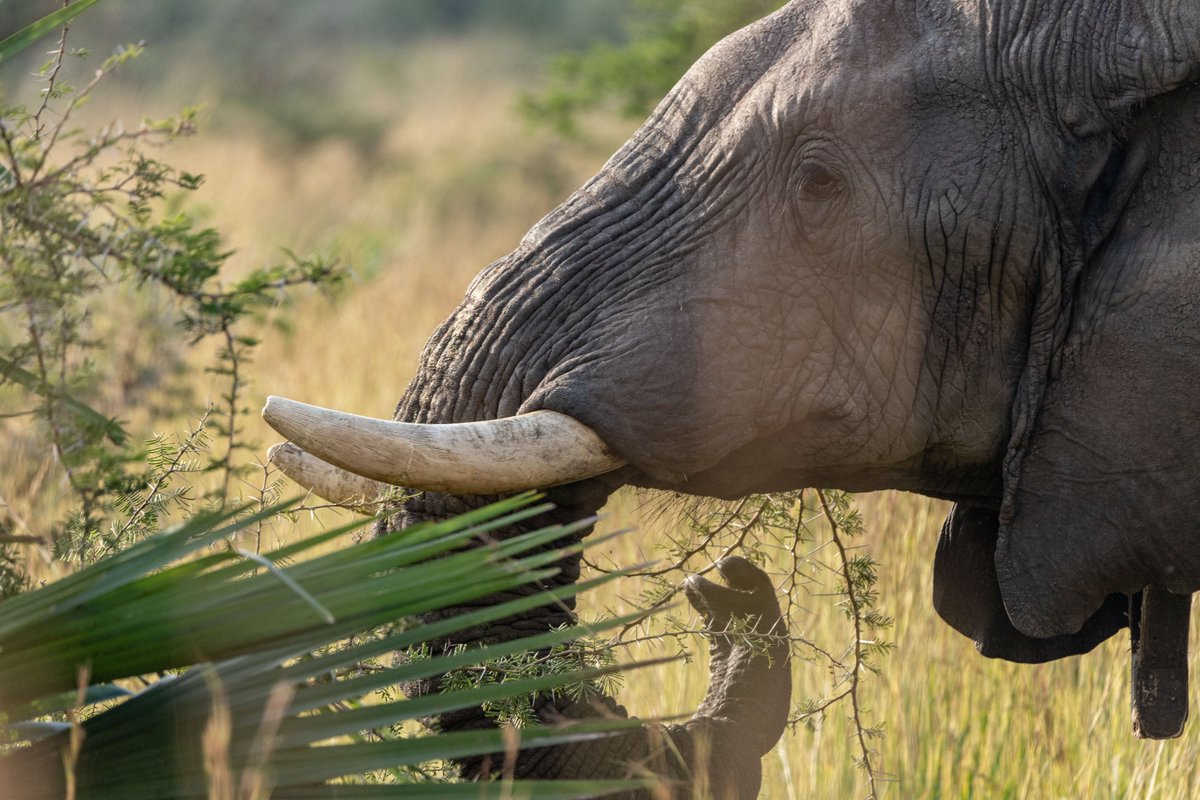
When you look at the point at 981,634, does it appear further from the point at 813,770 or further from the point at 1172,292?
the point at 1172,292

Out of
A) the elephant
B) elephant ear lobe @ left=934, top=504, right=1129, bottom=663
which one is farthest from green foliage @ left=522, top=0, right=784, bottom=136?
the elephant

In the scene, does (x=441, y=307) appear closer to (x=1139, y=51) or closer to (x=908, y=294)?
(x=908, y=294)

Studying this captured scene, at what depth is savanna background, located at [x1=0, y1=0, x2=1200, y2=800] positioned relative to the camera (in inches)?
167

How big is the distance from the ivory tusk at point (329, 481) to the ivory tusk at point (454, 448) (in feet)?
0.85

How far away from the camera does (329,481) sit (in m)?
3.00

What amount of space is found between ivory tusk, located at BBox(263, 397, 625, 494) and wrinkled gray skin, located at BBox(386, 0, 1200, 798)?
0.07 m

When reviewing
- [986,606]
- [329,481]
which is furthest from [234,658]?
[986,606]

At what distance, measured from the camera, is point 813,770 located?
402cm

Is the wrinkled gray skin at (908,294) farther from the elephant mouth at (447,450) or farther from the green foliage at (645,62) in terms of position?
the green foliage at (645,62)

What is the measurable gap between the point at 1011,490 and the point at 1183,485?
1.08 feet

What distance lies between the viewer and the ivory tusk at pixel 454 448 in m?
2.62

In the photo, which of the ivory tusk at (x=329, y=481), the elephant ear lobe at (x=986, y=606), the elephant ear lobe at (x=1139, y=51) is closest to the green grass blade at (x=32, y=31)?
the ivory tusk at (x=329, y=481)

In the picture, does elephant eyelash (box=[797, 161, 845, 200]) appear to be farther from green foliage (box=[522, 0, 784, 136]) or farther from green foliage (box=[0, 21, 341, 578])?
green foliage (box=[522, 0, 784, 136])

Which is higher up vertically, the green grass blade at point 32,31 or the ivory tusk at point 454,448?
the green grass blade at point 32,31
